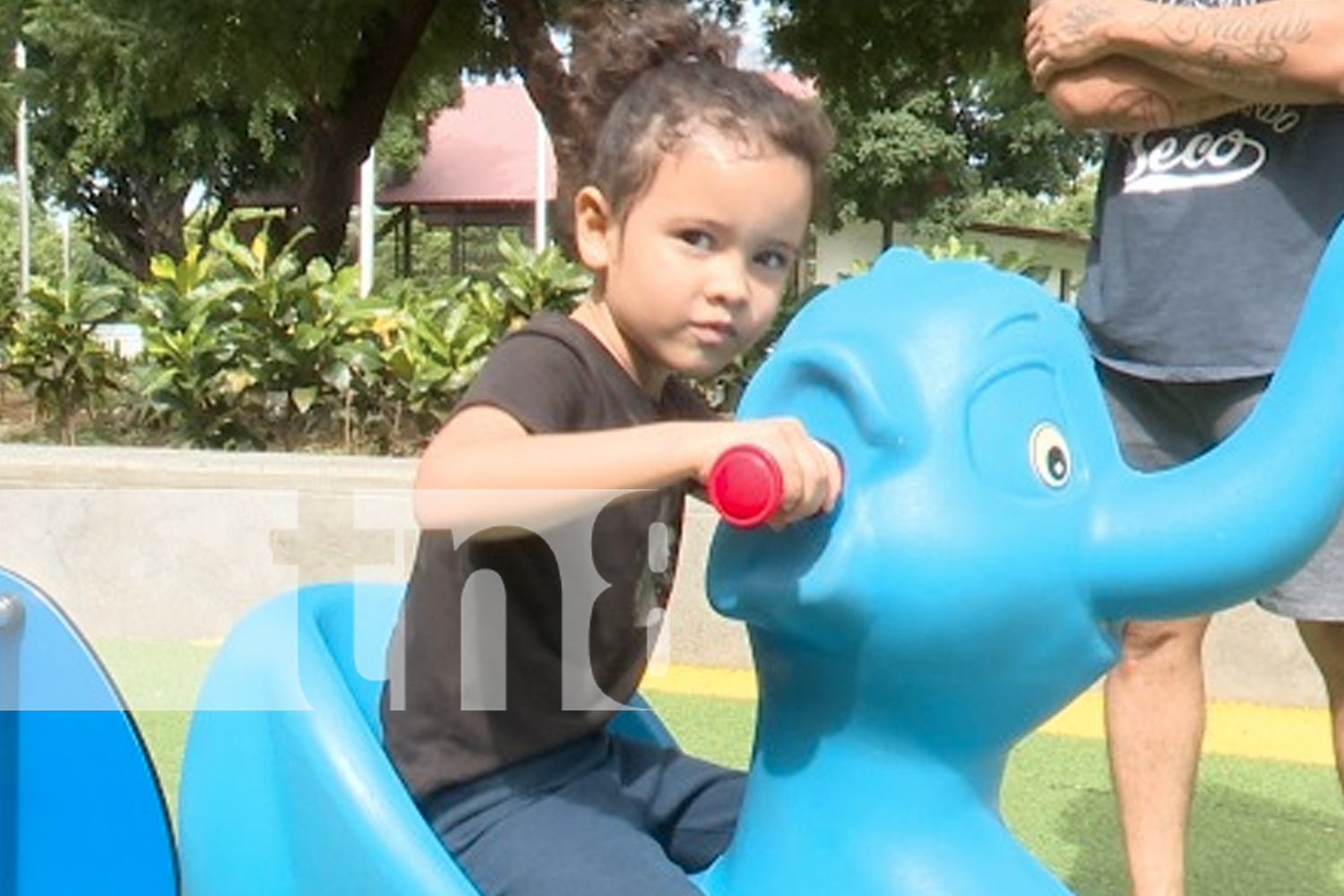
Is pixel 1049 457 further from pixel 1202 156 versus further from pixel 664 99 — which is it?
pixel 1202 156

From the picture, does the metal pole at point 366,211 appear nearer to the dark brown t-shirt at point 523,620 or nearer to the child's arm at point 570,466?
the dark brown t-shirt at point 523,620

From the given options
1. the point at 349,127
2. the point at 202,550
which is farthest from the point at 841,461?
the point at 349,127

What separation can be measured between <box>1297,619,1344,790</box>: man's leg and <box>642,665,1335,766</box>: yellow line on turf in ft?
3.84

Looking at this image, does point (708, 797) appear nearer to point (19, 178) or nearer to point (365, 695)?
point (365, 695)

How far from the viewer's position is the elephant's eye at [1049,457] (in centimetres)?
106

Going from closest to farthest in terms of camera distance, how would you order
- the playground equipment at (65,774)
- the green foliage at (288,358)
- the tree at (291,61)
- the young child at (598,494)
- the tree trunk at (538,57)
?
1. the young child at (598,494)
2. the playground equipment at (65,774)
3. the green foliage at (288,358)
4. the tree trunk at (538,57)
5. the tree at (291,61)

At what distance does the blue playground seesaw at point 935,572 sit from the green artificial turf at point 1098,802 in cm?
113

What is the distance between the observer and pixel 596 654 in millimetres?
1326

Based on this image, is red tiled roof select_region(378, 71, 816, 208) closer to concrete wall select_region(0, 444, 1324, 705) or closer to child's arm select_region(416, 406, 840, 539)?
concrete wall select_region(0, 444, 1324, 705)

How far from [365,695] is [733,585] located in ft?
1.54

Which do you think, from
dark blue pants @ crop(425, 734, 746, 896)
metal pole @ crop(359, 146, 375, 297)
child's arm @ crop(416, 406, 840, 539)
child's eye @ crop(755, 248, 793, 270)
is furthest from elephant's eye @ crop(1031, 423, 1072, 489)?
metal pole @ crop(359, 146, 375, 297)

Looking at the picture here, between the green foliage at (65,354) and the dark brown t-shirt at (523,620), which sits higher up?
the dark brown t-shirt at (523,620)

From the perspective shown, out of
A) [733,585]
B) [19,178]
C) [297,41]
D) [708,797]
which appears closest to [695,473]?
[733,585]

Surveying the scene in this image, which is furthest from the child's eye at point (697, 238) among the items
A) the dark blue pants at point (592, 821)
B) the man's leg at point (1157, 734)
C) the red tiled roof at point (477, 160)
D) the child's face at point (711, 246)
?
the red tiled roof at point (477, 160)
